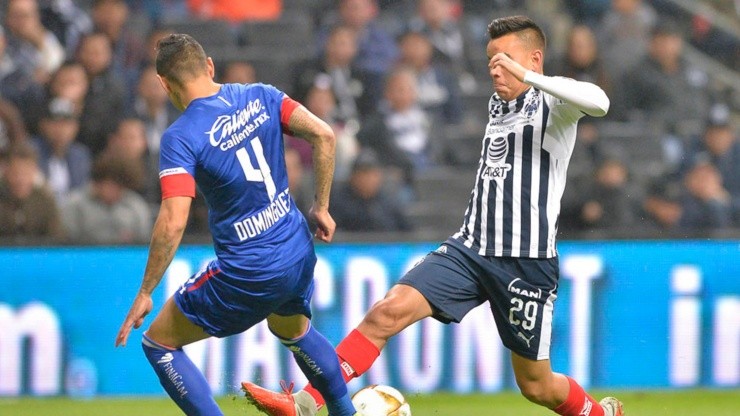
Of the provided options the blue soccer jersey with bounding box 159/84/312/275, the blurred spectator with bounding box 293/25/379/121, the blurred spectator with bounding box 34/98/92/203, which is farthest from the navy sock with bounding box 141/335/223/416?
the blurred spectator with bounding box 293/25/379/121

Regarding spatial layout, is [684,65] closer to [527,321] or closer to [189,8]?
[189,8]

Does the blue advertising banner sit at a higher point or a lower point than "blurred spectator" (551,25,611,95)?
lower

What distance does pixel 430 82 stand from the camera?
485 inches

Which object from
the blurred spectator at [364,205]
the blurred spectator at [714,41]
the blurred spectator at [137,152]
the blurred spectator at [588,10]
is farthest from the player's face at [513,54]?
the blurred spectator at [714,41]

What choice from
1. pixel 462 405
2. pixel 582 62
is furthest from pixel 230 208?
pixel 582 62

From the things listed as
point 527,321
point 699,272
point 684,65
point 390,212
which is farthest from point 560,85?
point 684,65

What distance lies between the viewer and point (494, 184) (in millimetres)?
6062

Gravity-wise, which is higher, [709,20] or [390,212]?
[709,20]

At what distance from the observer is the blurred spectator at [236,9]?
12812 millimetres

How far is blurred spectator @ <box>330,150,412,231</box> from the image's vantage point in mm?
10406

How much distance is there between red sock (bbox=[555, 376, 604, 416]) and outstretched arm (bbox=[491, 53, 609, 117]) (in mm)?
1416

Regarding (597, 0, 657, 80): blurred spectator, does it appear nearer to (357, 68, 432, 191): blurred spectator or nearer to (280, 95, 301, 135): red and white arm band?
(357, 68, 432, 191): blurred spectator

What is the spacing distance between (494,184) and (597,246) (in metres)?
3.40

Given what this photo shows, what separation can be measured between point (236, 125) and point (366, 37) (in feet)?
22.8
